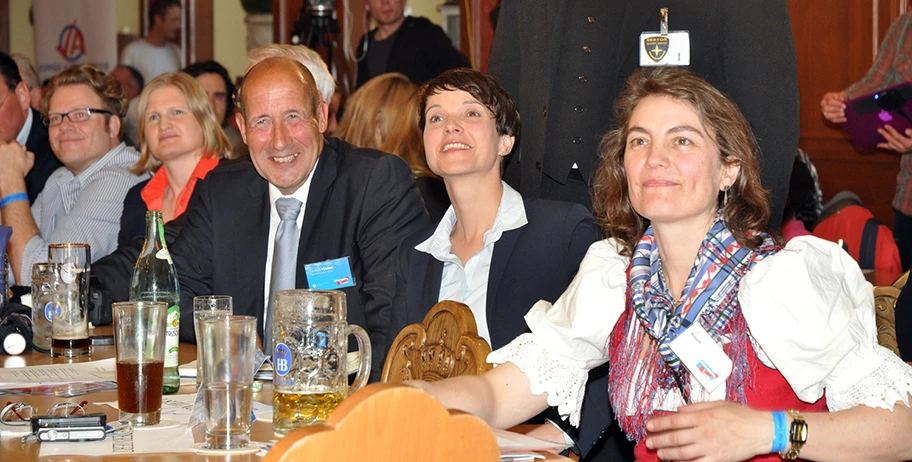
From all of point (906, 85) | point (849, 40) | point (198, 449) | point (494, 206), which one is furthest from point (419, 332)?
point (849, 40)

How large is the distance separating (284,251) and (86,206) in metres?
1.38

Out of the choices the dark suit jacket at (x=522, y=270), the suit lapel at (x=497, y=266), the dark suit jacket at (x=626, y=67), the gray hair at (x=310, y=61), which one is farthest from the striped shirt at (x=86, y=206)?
the suit lapel at (x=497, y=266)

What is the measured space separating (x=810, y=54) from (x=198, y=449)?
14.7 ft

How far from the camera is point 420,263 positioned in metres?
2.29

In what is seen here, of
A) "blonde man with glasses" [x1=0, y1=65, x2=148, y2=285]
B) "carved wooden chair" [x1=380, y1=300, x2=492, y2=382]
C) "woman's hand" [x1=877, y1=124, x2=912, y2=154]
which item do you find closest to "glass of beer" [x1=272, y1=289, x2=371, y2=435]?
"carved wooden chair" [x1=380, y1=300, x2=492, y2=382]

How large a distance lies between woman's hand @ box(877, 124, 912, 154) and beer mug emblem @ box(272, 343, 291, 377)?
11.3ft

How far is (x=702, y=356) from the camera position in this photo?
5.37ft

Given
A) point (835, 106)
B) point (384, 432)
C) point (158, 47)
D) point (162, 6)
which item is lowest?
point (384, 432)

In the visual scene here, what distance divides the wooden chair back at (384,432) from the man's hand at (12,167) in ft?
9.94

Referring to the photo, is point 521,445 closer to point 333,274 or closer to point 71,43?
point 333,274

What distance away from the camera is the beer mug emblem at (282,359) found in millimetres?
1501

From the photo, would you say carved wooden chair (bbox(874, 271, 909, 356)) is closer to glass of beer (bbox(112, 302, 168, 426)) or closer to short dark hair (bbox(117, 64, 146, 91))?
glass of beer (bbox(112, 302, 168, 426))

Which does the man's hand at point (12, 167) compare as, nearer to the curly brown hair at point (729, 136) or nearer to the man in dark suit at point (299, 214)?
the man in dark suit at point (299, 214)

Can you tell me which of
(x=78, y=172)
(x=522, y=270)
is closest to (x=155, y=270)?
(x=522, y=270)
